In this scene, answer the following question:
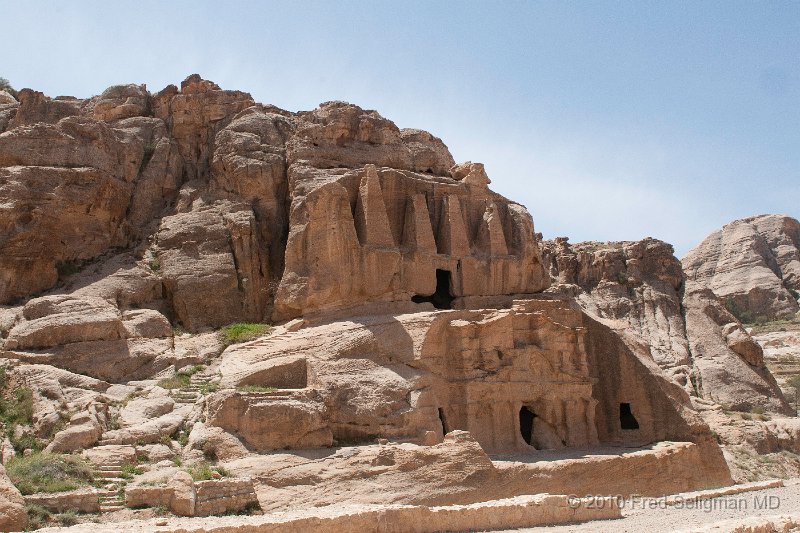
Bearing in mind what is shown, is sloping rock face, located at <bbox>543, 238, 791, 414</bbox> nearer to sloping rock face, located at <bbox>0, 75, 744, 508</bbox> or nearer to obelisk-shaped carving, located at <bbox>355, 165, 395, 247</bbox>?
sloping rock face, located at <bbox>0, 75, 744, 508</bbox>

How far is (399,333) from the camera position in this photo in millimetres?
27969

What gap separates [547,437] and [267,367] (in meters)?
10.2

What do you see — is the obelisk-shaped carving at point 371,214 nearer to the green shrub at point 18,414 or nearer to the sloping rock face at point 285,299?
the sloping rock face at point 285,299

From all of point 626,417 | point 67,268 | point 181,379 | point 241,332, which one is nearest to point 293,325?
point 241,332

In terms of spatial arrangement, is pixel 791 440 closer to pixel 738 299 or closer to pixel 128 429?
pixel 128 429

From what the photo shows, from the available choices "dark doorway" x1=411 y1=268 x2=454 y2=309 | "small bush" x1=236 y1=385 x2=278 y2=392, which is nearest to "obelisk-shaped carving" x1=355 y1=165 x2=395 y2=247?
"dark doorway" x1=411 y1=268 x2=454 y2=309

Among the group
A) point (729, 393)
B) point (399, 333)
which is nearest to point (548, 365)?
point (399, 333)

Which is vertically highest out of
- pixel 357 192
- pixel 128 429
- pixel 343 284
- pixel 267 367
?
pixel 357 192

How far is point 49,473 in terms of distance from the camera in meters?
19.0

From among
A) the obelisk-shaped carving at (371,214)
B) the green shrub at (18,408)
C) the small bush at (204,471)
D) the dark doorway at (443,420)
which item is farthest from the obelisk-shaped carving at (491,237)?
the green shrub at (18,408)

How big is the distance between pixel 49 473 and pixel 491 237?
20.3 m

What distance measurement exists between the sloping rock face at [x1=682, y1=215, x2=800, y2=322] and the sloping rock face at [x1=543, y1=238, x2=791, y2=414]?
79.7 ft

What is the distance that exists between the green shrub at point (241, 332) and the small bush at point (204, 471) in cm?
890

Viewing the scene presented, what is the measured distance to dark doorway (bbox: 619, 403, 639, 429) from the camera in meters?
33.0
